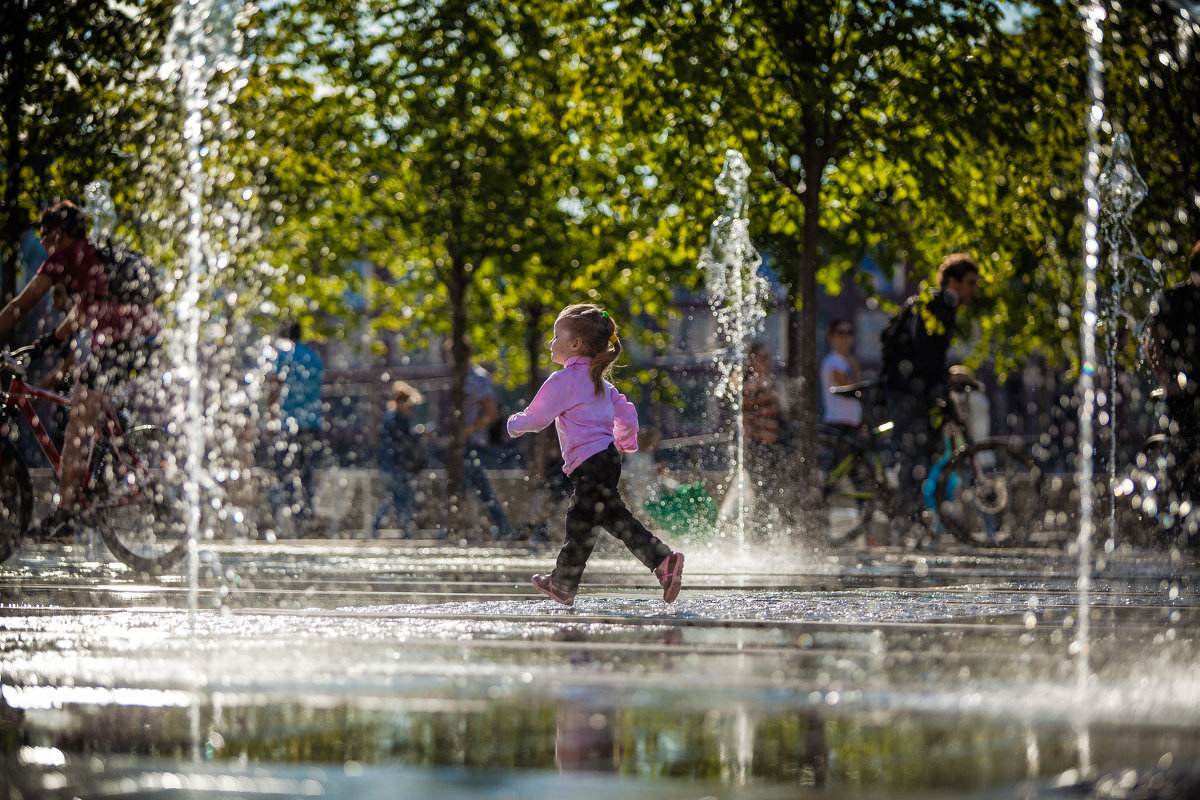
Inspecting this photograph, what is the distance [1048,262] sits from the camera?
1683 cm

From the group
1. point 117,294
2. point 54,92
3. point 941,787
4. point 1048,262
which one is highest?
point 54,92

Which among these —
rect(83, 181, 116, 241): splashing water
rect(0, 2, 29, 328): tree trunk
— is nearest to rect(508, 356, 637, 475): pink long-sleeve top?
rect(0, 2, 29, 328): tree trunk

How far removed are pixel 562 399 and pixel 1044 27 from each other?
852 cm

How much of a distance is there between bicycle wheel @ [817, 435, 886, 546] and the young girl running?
495 cm

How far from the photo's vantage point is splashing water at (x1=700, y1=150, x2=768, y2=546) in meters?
13.2

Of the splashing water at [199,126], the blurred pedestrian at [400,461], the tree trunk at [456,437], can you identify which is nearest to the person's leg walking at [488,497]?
Answer: the tree trunk at [456,437]

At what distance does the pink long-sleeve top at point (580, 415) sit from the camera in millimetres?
7566

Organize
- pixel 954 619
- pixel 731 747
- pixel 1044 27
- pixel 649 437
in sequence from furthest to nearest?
pixel 649 437 → pixel 1044 27 → pixel 954 619 → pixel 731 747

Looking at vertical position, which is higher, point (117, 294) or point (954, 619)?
point (117, 294)

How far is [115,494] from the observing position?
9.34 meters

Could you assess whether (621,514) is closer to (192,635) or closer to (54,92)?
(192,635)

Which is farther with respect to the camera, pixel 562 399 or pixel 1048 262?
pixel 1048 262

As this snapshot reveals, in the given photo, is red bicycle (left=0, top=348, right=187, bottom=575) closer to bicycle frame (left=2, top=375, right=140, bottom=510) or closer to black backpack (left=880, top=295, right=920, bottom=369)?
bicycle frame (left=2, top=375, right=140, bottom=510)

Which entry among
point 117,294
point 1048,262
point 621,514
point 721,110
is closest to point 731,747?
point 621,514
